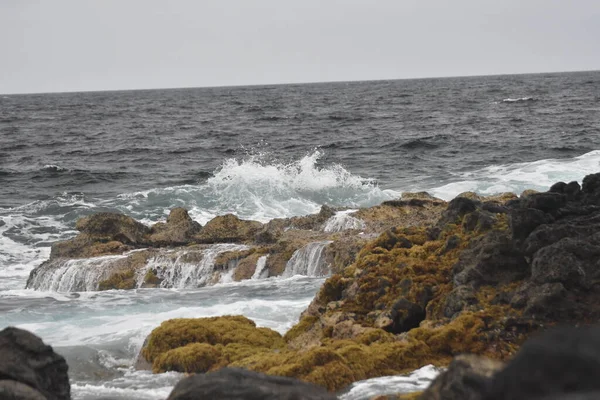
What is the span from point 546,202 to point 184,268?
8.17m

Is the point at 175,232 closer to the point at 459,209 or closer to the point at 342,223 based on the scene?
the point at 342,223

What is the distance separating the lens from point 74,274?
1504 centimetres

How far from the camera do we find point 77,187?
97.8 ft

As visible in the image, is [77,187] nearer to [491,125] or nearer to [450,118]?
[491,125]

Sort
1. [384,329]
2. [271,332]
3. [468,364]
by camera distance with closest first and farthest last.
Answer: [468,364], [384,329], [271,332]

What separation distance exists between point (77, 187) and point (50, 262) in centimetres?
1471

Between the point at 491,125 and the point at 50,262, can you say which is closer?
the point at 50,262

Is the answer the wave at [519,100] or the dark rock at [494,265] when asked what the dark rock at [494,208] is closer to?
the dark rock at [494,265]

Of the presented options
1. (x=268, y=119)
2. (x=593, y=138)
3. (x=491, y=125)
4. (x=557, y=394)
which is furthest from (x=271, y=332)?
(x=268, y=119)

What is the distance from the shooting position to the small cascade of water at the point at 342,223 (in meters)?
16.3

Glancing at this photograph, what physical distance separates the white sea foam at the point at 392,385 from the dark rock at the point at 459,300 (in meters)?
1.01

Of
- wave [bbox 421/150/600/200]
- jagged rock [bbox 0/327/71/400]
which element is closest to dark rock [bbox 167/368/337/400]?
jagged rock [bbox 0/327/71/400]

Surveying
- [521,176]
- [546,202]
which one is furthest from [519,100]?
[546,202]

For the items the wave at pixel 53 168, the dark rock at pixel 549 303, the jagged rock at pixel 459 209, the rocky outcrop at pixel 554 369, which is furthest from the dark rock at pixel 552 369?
the wave at pixel 53 168
